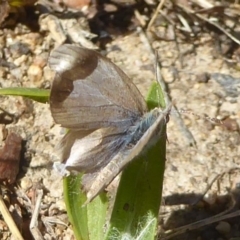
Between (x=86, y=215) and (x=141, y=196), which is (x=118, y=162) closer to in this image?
(x=141, y=196)

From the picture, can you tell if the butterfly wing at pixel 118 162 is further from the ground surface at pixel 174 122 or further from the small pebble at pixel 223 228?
the small pebble at pixel 223 228

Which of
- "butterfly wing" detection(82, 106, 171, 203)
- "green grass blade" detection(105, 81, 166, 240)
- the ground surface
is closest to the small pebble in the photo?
the ground surface

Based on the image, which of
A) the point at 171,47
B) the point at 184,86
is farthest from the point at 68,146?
the point at 171,47

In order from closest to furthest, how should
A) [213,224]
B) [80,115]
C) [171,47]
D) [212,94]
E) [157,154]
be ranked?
[80,115] → [157,154] → [213,224] → [212,94] → [171,47]

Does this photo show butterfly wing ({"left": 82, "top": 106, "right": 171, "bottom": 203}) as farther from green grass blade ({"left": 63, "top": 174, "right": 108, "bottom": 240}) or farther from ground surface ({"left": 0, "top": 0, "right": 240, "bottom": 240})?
ground surface ({"left": 0, "top": 0, "right": 240, "bottom": 240})

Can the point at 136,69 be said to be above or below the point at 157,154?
below

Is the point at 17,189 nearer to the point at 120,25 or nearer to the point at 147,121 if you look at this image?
the point at 147,121
